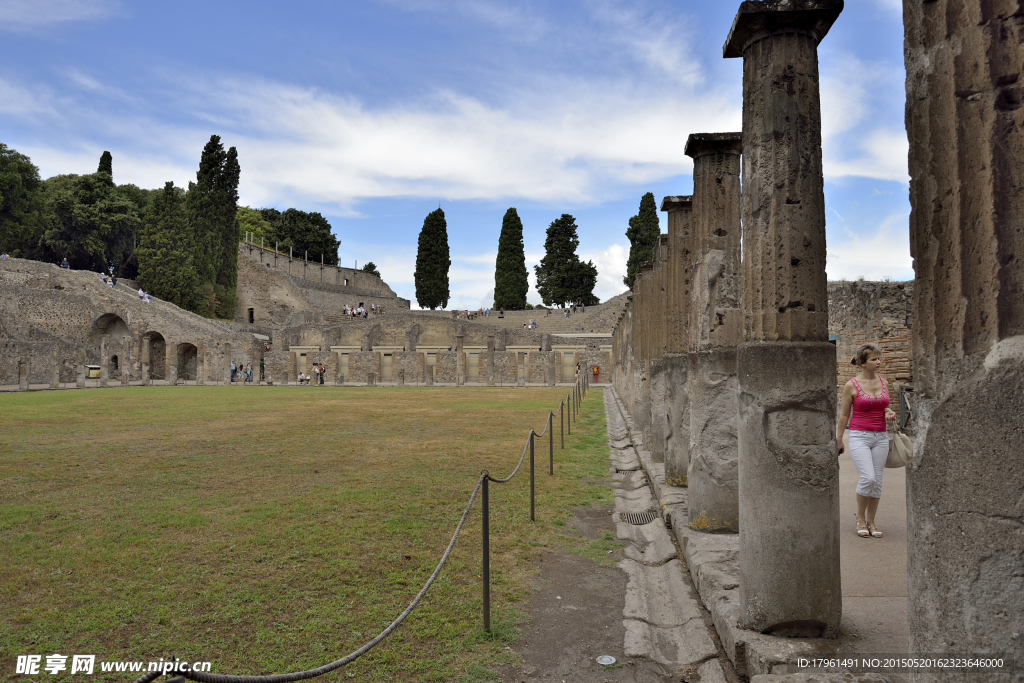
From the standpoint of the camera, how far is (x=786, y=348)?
127 inches

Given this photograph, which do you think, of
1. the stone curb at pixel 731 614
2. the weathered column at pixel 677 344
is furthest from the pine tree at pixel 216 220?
the stone curb at pixel 731 614

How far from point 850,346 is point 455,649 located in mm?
10502

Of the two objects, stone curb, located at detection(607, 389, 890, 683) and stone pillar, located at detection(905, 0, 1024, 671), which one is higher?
stone pillar, located at detection(905, 0, 1024, 671)

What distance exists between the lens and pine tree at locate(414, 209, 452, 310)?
55375 millimetres

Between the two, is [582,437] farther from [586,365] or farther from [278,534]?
[586,365]

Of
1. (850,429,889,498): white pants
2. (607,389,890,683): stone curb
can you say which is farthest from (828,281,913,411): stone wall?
(607,389,890,683): stone curb

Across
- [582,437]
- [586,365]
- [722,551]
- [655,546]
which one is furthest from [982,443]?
[586,365]

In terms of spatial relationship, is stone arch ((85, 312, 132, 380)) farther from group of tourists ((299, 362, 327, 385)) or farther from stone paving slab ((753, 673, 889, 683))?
stone paving slab ((753, 673, 889, 683))

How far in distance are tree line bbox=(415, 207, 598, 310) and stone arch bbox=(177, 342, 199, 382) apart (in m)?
19.4

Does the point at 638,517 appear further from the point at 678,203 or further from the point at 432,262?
the point at 432,262

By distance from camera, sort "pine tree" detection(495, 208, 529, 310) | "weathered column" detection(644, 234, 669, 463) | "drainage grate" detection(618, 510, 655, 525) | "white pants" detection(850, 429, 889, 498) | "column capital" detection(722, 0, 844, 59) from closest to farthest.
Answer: "column capital" detection(722, 0, 844, 59) → "white pants" detection(850, 429, 889, 498) → "drainage grate" detection(618, 510, 655, 525) → "weathered column" detection(644, 234, 669, 463) → "pine tree" detection(495, 208, 529, 310)

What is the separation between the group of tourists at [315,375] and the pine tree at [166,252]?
13.9 metres

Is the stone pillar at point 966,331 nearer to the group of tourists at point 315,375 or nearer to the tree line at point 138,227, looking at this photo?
the group of tourists at point 315,375

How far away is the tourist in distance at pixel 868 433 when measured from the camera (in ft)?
14.9
